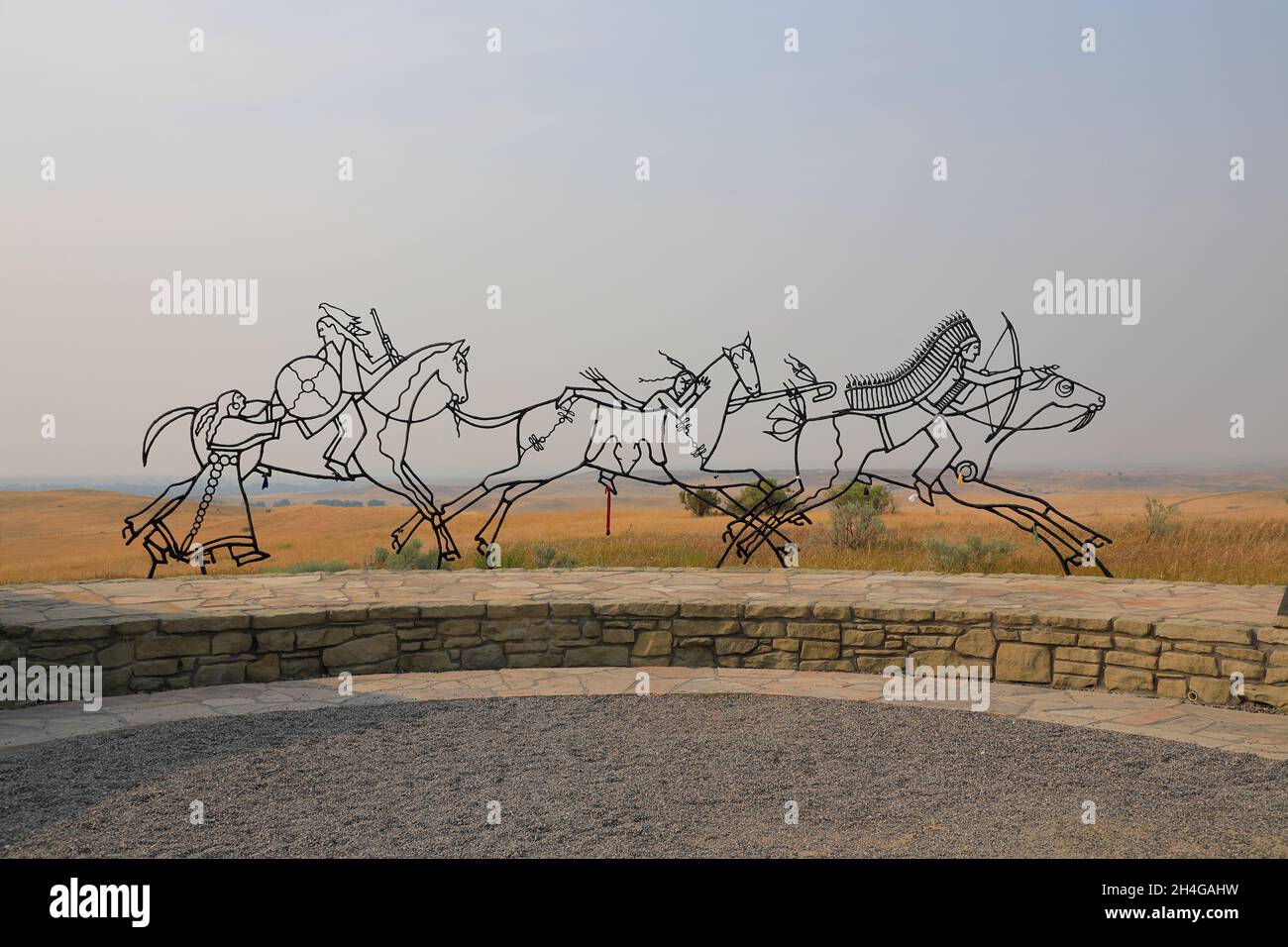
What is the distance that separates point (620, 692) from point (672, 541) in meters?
8.21

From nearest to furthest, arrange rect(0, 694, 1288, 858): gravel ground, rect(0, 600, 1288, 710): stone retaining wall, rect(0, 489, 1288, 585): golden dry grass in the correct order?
rect(0, 694, 1288, 858): gravel ground < rect(0, 600, 1288, 710): stone retaining wall < rect(0, 489, 1288, 585): golden dry grass

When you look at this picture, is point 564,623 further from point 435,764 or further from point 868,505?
point 868,505

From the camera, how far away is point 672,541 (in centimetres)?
1512

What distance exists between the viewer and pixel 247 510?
10305 mm

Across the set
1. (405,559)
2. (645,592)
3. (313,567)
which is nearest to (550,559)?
(405,559)

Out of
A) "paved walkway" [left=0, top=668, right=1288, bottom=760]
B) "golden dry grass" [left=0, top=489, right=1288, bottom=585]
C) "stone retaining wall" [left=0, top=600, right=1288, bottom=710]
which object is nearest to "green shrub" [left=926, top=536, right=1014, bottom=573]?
"golden dry grass" [left=0, top=489, right=1288, bottom=585]

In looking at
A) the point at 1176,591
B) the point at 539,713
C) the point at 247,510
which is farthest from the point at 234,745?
the point at 1176,591

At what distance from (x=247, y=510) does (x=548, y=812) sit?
268 inches

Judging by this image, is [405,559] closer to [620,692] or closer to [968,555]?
[620,692]

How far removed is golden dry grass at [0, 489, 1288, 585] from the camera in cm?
1264

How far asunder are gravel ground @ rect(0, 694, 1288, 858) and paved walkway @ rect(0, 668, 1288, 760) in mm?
267

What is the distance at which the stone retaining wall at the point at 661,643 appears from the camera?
22.7ft

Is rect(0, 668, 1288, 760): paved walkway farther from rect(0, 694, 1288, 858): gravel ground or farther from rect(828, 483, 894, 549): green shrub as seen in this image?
rect(828, 483, 894, 549): green shrub
